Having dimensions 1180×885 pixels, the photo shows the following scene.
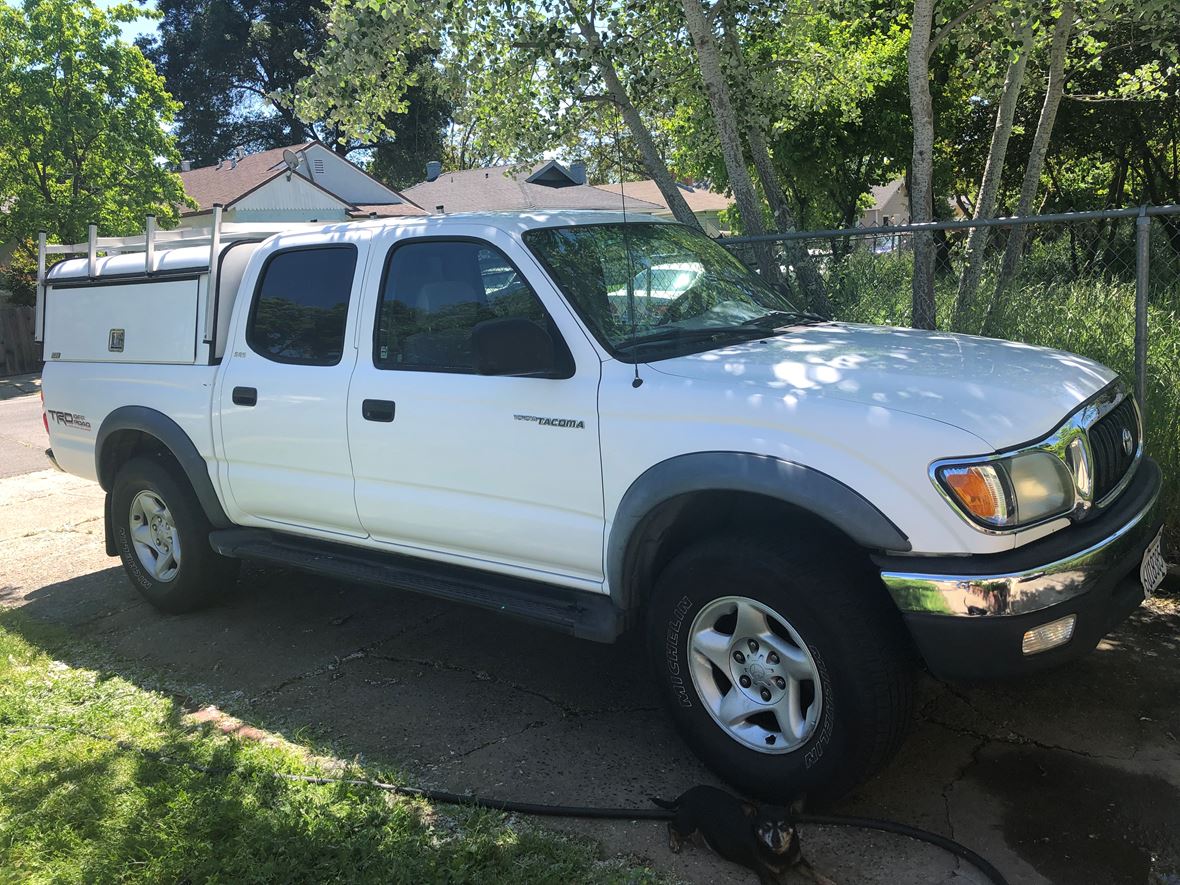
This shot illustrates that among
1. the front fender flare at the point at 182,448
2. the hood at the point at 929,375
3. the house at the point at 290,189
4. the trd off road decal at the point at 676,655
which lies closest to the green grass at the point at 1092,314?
the hood at the point at 929,375

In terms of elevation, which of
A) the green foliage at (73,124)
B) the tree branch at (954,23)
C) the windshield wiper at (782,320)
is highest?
the green foliage at (73,124)

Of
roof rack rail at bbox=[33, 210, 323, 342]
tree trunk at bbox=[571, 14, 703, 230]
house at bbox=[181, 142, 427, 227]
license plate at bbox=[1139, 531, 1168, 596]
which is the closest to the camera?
license plate at bbox=[1139, 531, 1168, 596]

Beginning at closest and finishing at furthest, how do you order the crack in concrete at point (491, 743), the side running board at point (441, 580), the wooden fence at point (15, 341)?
the side running board at point (441, 580)
the crack in concrete at point (491, 743)
the wooden fence at point (15, 341)

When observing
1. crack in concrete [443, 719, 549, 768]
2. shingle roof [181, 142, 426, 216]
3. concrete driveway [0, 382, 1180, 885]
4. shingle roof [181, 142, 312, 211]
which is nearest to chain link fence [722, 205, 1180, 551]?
concrete driveway [0, 382, 1180, 885]

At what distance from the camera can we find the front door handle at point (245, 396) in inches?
188

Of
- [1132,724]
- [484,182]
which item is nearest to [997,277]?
[1132,724]

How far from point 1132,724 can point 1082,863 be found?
1004 mm

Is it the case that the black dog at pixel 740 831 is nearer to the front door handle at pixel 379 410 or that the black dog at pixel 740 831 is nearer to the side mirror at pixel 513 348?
the side mirror at pixel 513 348

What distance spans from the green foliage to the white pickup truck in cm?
2086

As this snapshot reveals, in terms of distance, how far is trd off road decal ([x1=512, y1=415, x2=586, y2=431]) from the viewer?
3620 mm

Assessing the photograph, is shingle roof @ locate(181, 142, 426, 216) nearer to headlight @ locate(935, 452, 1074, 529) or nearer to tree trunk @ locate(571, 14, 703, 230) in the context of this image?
tree trunk @ locate(571, 14, 703, 230)

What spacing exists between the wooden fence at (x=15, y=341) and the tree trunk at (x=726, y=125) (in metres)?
19.7

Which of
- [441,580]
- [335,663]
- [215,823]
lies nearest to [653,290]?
[441,580]

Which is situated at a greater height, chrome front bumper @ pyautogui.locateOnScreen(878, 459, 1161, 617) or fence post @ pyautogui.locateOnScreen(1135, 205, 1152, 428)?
fence post @ pyautogui.locateOnScreen(1135, 205, 1152, 428)
